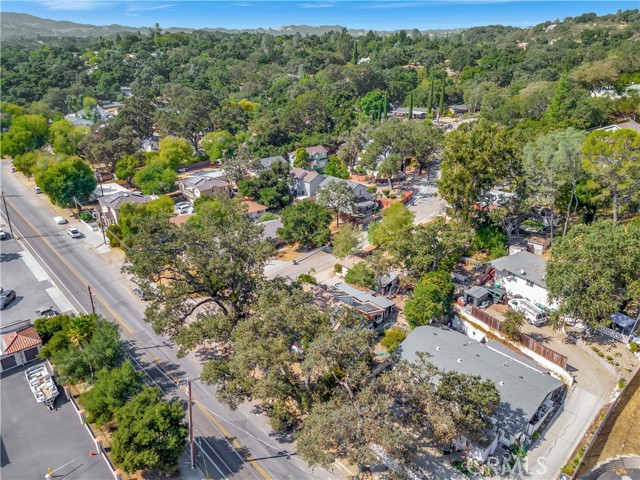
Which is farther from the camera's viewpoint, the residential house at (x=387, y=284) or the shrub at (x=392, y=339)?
the residential house at (x=387, y=284)

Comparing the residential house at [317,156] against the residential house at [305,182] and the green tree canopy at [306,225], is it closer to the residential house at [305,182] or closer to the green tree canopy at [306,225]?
the residential house at [305,182]

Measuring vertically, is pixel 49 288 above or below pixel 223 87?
below

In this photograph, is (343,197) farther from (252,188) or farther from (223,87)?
(223,87)

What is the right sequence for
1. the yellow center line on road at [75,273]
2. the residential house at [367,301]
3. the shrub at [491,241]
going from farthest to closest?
1. the shrub at [491,241]
2. the yellow center line on road at [75,273]
3. the residential house at [367,301]

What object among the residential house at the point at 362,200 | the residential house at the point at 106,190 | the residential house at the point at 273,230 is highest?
the residential house at the point at 362,200

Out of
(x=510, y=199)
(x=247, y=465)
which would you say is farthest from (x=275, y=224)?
(x=247, y=465)

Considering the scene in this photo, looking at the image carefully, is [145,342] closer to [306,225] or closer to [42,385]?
[42,385]

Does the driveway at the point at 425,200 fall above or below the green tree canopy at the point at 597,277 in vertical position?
below

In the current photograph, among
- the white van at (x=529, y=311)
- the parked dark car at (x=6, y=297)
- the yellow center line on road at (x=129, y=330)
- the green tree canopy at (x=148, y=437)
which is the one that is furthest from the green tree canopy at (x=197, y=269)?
the white van at (x=529, y=311)
